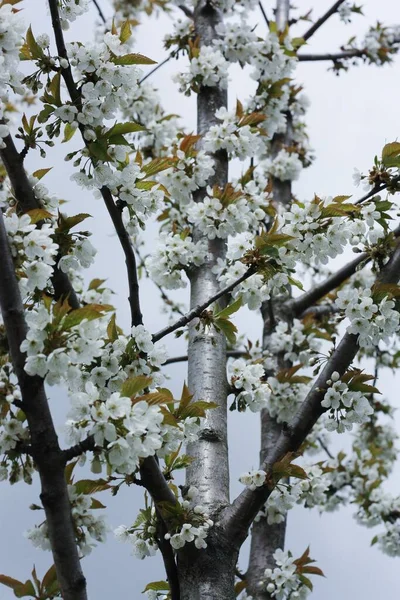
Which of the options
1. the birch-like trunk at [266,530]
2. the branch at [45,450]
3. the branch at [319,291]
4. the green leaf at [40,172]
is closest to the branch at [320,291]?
the branch at [319,291]

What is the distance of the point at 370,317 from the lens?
252 cm

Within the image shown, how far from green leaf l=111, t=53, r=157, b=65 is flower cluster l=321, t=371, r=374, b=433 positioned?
48.0 inches

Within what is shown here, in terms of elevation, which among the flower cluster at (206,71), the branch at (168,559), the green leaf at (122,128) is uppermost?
the flower cluster at (206,71)

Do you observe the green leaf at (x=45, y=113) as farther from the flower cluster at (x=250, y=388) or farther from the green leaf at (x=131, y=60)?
the flower cluster at (x=250, y=388)

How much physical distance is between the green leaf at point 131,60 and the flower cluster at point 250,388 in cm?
132

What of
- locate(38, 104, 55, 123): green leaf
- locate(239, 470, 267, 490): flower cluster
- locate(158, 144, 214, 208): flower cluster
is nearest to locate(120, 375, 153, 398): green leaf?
locate(239, 470, 267, 490): flower cluster

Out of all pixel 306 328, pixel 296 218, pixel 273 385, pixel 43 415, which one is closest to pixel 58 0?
pixel 296 218

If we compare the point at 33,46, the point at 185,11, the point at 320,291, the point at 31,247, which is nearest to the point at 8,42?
the point at 33,46

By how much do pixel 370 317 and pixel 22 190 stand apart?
1258 millimetres

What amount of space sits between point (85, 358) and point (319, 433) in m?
4.32

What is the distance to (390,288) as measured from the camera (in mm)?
2521

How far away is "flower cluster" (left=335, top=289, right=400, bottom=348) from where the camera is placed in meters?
2.52

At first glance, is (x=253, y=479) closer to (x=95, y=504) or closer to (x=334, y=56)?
(x=95, y=504)

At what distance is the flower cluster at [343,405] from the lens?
8.25 feet
